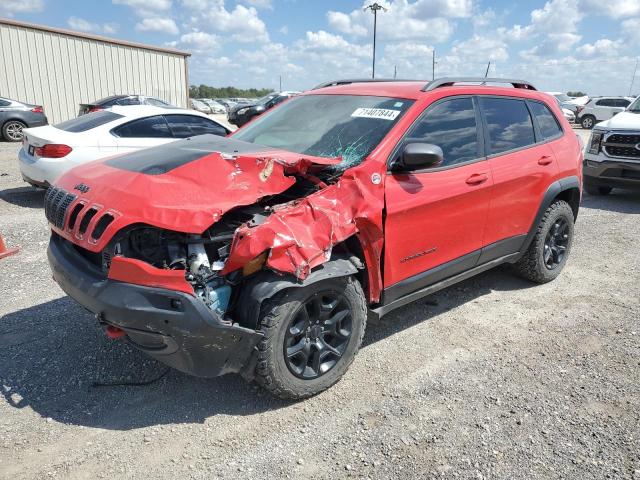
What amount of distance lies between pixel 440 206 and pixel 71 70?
22.6m

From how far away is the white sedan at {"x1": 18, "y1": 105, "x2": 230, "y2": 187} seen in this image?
724 cm

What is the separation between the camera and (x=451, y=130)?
376 centimetres

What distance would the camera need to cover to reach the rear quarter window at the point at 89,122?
7621 millimetres

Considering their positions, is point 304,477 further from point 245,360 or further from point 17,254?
point 17,254

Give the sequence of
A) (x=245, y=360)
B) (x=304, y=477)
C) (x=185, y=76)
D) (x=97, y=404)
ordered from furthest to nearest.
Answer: (x=185, y=76) < (x=97, y=404) < (x=245, y=360) < (x=304, y=477)

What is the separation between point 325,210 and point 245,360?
0.93 meters

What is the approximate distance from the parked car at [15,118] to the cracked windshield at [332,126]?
49.3 ft

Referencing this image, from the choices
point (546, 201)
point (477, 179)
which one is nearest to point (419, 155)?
point (477, 179)

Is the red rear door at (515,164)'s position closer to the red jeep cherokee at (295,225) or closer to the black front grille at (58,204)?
the red jeep cherokee at (295,225)

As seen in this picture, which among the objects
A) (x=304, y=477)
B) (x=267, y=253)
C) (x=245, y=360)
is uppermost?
(x=267, y=253)

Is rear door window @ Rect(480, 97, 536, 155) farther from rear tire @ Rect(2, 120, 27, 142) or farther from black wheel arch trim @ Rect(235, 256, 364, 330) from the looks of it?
rear tire @ Rect(2, 120, 27, 142)

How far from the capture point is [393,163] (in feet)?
10.8

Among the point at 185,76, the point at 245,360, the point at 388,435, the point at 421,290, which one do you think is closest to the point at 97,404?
the point at 245,360

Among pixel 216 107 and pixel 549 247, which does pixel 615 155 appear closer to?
pixel 549 247
